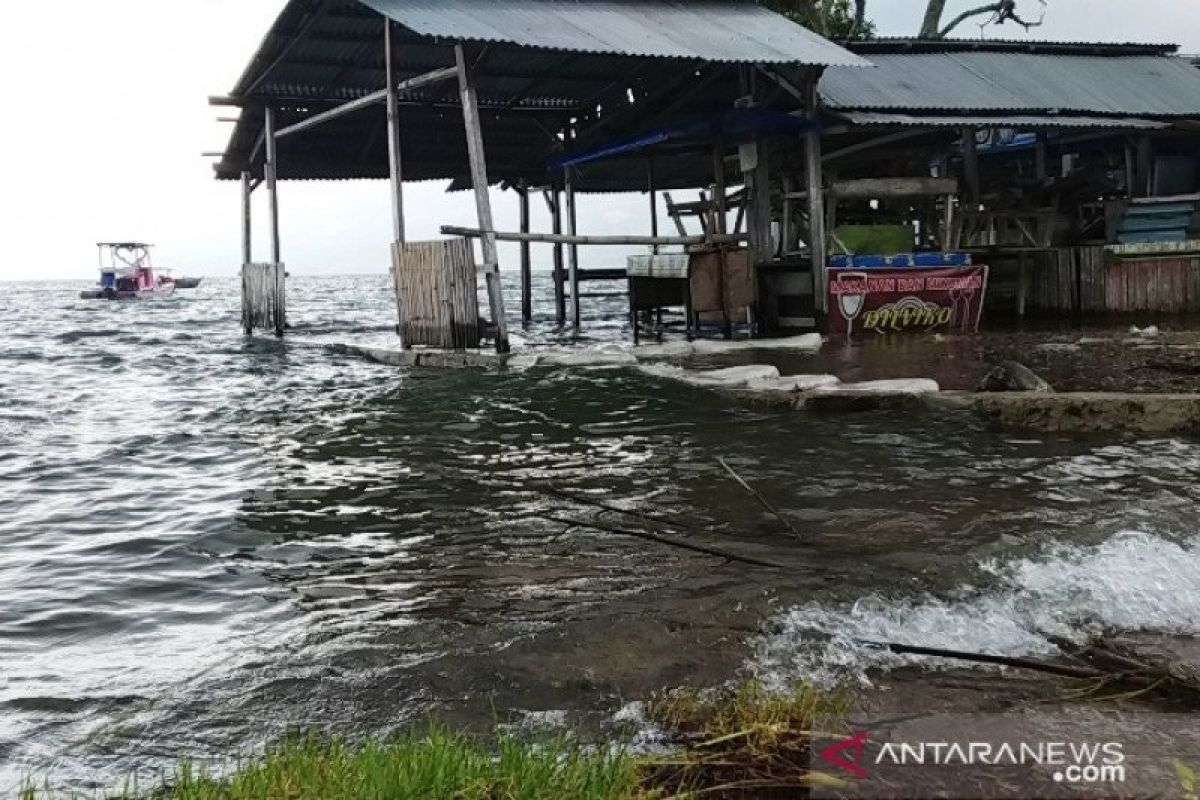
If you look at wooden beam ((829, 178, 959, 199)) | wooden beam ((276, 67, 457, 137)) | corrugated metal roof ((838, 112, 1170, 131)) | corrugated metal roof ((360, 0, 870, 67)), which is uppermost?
corrugated metal roof ((360, 0, 870, 67))

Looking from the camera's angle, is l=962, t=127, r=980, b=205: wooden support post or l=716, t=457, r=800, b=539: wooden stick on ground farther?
l=962, t=127, r=980, b=205: wooden support post

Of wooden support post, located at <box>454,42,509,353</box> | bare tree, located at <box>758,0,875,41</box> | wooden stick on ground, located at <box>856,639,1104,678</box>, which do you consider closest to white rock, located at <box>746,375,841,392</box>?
wooden support post, located at <box>454,42,509,353</box>

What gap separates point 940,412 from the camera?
30.0 ft

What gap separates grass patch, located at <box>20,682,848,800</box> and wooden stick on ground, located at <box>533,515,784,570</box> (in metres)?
1.90

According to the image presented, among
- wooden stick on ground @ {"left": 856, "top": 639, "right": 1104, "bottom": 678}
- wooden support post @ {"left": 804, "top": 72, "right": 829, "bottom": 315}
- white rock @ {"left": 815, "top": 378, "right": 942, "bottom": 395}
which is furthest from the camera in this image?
wooden support post @ {"left": 804, "top": 72, "right": 829, "bottom": 315}

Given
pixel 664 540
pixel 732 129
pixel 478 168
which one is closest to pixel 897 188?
pixel 732 129

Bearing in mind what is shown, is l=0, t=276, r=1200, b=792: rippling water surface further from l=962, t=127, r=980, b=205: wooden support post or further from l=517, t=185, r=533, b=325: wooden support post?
l=517, t=185, r=533, b=325: wooden support post

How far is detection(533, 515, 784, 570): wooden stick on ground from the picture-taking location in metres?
4.99

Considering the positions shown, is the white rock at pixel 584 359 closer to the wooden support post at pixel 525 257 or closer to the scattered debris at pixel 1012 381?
the scattered debris at pixel 1012 381

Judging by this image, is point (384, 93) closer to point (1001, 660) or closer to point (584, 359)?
point (584, 359)

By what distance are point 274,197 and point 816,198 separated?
1089cm

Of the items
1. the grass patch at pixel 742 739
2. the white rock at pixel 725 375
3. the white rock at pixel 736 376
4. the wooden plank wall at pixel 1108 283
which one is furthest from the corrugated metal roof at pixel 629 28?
the grass patch at pixel 742 739

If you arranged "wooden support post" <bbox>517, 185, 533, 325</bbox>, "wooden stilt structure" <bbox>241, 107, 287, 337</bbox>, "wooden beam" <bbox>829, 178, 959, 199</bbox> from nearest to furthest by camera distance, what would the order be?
1. "wooden beam" <bbox>829, 178, 959, 199</bbox>
2. "wooden stilt structure" <bbox>241, 107, 287, 337</bbox>
3. "wooden support post" <bbox>517, 185, 533, 325</bbox>

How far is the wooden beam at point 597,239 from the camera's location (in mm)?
13750
